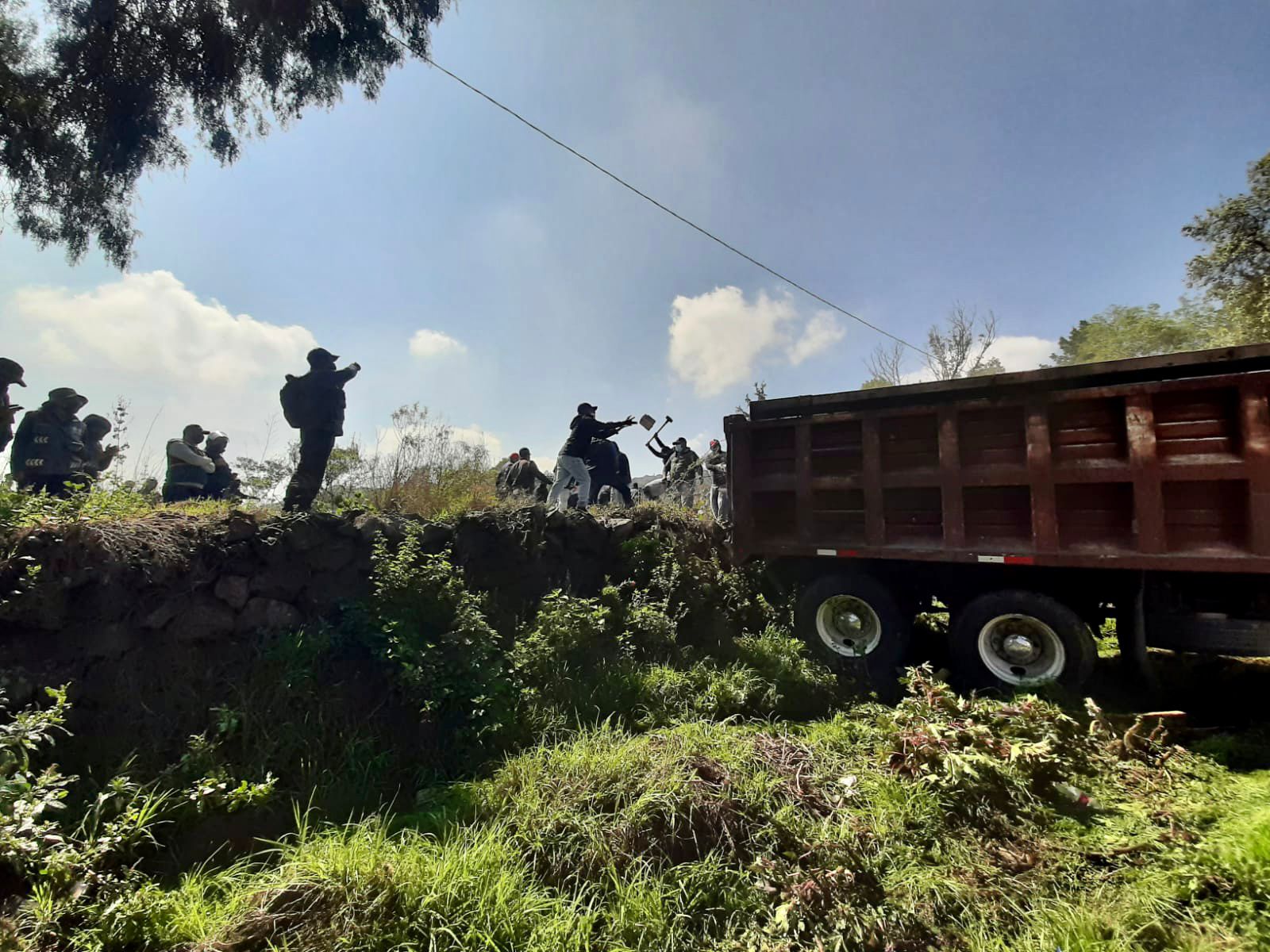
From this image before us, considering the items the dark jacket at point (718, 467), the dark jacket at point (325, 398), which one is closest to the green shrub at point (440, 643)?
the dark jacket at point (325, 398)

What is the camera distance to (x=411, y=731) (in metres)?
3.67

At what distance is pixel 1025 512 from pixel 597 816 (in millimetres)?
3935

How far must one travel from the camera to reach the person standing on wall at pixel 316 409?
17.2ft

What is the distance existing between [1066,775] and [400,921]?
3.15m

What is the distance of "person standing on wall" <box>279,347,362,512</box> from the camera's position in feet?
17.2

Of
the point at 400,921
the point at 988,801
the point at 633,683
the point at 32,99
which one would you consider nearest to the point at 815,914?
the point at 988,801

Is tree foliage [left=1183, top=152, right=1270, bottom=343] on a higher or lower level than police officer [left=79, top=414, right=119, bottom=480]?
higher

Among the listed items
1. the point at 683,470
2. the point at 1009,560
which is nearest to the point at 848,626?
the point at 1009,560

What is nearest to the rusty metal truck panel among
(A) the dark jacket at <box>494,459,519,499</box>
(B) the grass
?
(B) the grass

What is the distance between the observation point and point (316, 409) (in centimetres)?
527

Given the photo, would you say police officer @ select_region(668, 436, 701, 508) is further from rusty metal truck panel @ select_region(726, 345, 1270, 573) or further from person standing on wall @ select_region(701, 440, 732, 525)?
rusty metal truck panel @ select_region(726, 345, 1270, 573)

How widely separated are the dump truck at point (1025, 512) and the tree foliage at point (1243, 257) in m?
15.6

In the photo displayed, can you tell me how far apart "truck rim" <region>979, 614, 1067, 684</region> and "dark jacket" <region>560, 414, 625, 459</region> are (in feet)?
17.0

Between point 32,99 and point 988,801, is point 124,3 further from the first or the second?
point 988,801
